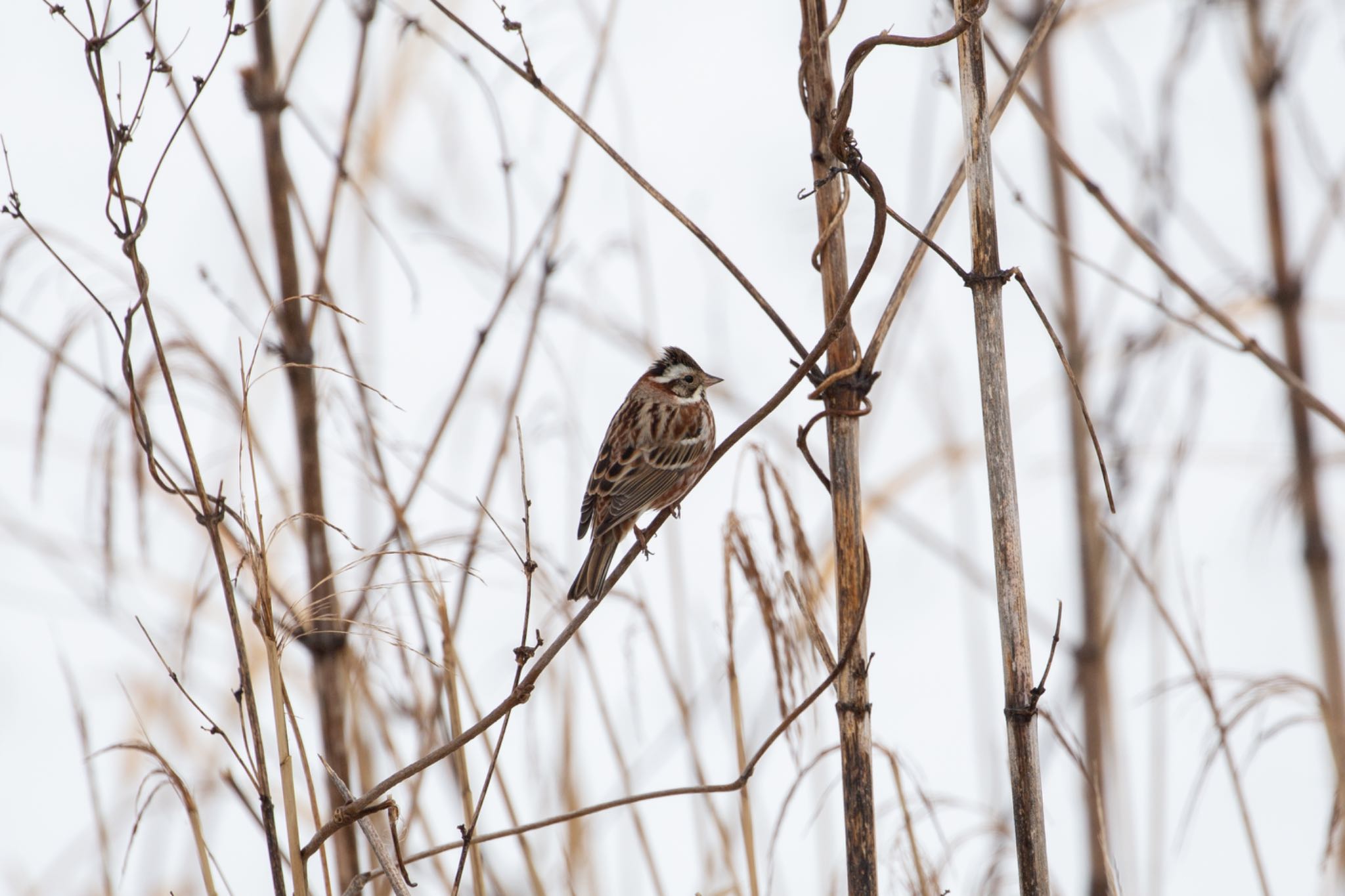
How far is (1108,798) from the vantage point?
9.85 feet

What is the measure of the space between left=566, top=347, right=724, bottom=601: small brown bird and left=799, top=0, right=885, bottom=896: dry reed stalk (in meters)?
1.32

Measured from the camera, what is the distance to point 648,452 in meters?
3.33

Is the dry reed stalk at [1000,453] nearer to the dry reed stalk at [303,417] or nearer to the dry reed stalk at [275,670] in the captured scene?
the dry reed stalk at [275,670]

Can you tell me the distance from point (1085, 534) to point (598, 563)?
128 cm

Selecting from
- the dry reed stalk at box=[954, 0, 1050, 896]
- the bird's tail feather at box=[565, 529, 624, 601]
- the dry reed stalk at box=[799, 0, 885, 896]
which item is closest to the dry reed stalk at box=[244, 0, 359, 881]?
the bird's tail feather at box=[565, 529, 624, 601]

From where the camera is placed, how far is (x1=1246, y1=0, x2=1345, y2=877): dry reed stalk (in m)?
2.82

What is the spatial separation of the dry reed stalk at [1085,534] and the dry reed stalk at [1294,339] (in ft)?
1.54

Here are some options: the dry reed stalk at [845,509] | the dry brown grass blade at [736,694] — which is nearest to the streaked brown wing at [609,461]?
the dry brown grass blade at [736,694]

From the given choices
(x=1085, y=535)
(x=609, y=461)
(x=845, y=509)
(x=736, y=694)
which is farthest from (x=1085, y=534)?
(x=845, y=509)

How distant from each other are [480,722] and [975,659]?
7.21 ft

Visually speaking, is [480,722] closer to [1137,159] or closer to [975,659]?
[975,659]

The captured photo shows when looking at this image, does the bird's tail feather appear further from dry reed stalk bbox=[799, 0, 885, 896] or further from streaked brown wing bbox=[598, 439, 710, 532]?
dry reed stalk bbox=[799, 0, 885, 896]

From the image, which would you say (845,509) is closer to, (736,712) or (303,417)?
(736,712)

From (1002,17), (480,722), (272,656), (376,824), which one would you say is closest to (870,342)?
(480,722)
